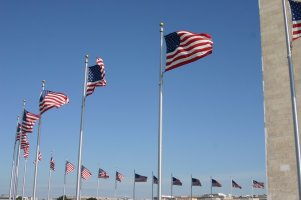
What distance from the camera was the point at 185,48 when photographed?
72.2ft

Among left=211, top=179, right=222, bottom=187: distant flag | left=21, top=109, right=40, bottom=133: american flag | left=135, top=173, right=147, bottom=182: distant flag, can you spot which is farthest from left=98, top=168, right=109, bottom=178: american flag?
left=21, top=109, right=40, bottom=133: american flag

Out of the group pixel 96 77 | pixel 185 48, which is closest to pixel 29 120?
pixel 96 77

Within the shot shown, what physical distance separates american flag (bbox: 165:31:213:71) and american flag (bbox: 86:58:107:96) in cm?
604

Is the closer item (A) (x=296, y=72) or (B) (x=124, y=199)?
(A) (x=296, y=72)

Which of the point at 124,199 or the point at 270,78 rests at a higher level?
the point at 270,78

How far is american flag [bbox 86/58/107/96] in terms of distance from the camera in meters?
27.4

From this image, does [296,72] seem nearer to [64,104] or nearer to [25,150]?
[64,104]

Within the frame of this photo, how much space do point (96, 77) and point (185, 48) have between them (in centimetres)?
774

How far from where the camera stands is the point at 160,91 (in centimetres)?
2333

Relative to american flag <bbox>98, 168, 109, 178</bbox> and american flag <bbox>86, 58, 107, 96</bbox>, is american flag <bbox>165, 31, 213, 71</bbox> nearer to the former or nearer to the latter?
american flag <bbox>86, 58, 107, 96</bbox>

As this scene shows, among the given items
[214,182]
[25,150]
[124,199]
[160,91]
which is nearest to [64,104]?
[160,91]

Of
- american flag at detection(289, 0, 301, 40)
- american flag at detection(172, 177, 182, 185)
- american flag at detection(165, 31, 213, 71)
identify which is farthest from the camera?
Answer: american flag at detection(172, 177, 182, 185)

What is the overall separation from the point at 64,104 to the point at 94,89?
3.55 metres

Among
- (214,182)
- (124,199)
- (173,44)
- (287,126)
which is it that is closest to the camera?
(173,44)
